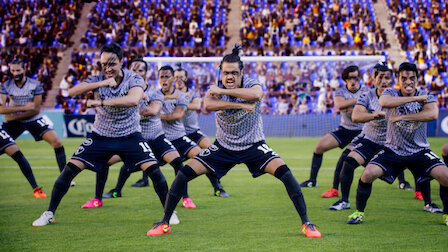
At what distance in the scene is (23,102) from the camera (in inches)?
375

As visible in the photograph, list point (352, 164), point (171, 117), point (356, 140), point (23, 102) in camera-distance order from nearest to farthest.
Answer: point (352, 164) → point (171, 117) → point (356, 140) → point (23, 102)

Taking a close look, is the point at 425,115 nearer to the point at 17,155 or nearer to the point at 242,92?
the point at 242,92

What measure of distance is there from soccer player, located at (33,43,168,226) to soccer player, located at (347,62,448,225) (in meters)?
2.74

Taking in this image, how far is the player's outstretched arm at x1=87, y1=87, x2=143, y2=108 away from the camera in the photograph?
6.06 metres

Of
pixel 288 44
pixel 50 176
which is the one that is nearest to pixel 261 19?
pixel 288 44

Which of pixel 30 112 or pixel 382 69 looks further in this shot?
pixel 30 112

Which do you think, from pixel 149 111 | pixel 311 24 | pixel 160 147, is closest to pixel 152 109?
pixel 149 111

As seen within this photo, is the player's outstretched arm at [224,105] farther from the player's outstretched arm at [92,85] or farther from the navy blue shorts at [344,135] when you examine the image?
the navy blue shorts at [344,135]

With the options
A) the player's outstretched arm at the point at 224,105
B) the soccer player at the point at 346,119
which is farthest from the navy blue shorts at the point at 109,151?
the soccer player at the point at 346,119

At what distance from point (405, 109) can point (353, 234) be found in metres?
1.86

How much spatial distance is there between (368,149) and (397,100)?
187 centimetres

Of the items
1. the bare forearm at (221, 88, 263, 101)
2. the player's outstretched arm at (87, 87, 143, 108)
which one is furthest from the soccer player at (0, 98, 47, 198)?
the bare forearm at (221, 88, 263, 101)

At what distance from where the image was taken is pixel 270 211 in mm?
7723

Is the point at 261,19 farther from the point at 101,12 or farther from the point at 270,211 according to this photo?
the point at 270,211
